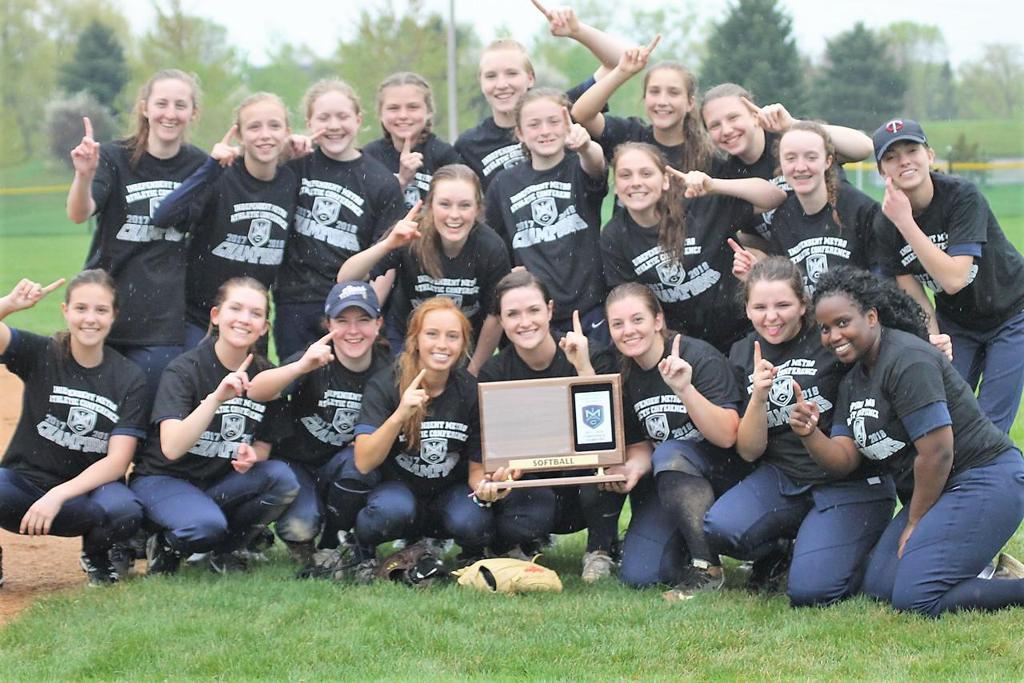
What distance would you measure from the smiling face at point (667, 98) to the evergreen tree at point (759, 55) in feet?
92.2

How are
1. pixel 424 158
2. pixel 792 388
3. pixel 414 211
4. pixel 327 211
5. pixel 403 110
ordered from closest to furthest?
1. pixel 792 388
2. pixel 414 211
3. pixel 327 211
4. pixel 403 110
5. pixel 424 158

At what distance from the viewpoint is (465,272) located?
6.30m

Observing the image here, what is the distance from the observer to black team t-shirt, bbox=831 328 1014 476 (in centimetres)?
500

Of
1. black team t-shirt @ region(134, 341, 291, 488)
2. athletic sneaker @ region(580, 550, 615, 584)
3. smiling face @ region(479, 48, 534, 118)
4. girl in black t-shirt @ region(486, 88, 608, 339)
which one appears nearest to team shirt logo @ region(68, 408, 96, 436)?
black team t-shirt @ region(134, 341, 291, 488)

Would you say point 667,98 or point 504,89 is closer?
point 667,98

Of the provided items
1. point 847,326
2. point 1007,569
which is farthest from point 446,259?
point 1007,569

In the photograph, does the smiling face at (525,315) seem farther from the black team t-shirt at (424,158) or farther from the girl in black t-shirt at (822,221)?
the black team t-shirt at (424,158)

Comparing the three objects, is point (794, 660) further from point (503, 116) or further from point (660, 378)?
point (503, 116)

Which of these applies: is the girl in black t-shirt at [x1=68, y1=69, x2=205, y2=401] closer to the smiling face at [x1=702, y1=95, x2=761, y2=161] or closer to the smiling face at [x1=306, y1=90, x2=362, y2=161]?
the smiling face at [x1=306, y1=90, x2=362, y2=161]

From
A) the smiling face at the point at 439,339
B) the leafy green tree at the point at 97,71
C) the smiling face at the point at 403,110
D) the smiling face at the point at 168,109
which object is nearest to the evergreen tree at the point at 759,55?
the leafy green tree at the point at 97,71

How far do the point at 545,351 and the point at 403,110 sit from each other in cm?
169

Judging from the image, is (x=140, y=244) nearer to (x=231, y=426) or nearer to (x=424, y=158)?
(x=231, y=426)

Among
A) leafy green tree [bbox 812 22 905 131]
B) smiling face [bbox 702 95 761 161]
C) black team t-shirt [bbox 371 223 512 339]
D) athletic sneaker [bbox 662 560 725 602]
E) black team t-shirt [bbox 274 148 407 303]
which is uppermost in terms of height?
leafy green tree [bbox 812 22 905 131]

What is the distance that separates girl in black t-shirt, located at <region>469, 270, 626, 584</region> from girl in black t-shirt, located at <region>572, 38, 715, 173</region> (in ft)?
3.37
